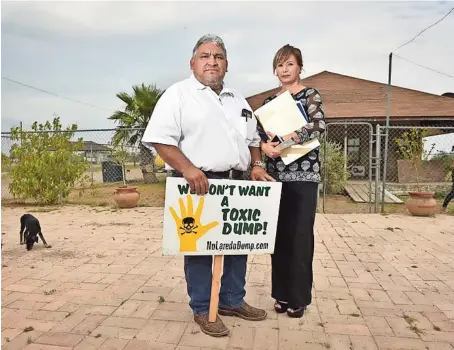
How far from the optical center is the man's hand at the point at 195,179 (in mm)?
2270

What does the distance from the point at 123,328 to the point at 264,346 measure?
94 centimetres

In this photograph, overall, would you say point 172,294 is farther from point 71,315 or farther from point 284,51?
point 284,51

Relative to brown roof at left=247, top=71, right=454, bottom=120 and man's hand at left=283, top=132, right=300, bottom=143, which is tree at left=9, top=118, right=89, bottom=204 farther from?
man's hand at left=283, top=132, right=300, bottom=143

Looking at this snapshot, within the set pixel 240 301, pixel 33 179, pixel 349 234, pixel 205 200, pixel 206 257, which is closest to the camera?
pixel 205 200

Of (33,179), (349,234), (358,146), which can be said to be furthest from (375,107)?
(33,179)

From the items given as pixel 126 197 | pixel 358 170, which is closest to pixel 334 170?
pixel 126 197

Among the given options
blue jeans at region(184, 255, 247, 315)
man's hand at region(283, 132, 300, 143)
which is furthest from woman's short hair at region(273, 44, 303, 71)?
blue jeans at region(184, 255, 247, 315)

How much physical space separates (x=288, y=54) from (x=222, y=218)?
1126mm

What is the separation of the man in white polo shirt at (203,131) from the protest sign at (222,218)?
0.33 feet

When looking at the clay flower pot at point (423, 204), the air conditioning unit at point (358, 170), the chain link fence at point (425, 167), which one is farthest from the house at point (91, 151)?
the air conditioning unit at point (358, 170)

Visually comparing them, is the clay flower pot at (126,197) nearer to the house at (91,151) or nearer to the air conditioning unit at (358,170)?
the house at (91,151)

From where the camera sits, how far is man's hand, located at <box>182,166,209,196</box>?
2.27 m

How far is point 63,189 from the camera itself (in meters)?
9.15

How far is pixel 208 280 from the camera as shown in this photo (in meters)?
2.60
